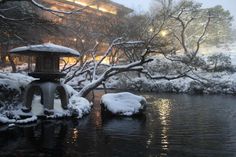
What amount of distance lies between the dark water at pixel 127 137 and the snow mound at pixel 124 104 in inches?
31.2

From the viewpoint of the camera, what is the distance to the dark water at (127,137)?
9977mm

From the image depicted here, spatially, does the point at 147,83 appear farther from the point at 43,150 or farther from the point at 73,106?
the point at 43,150

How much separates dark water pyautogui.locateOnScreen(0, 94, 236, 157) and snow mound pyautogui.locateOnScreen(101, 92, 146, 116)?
2.60 feet

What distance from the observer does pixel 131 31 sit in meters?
34.3

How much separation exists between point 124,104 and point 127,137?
18.2 feet

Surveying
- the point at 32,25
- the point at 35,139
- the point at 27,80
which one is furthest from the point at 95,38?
the point at 35,139

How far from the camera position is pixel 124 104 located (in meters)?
17.7

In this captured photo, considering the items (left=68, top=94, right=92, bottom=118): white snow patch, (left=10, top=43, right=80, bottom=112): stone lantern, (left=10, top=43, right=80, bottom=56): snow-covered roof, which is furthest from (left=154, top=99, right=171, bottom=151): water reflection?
(left=10, top=43, right=80, bottom=56): snow-covered roof

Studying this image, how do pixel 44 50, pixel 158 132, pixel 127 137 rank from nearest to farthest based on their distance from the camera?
pixel 127 137, pixel 158 132, pixel 44 50

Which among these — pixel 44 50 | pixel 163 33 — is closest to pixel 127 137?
pixel 44 50

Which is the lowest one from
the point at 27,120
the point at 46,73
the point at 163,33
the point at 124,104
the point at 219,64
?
the point at 27,120

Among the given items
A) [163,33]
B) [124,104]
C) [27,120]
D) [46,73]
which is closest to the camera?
[27,120]

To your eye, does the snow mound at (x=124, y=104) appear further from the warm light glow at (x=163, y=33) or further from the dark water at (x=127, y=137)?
the warm light glow at (x=163, y=33)

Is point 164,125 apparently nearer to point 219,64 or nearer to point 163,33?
point 219,64
